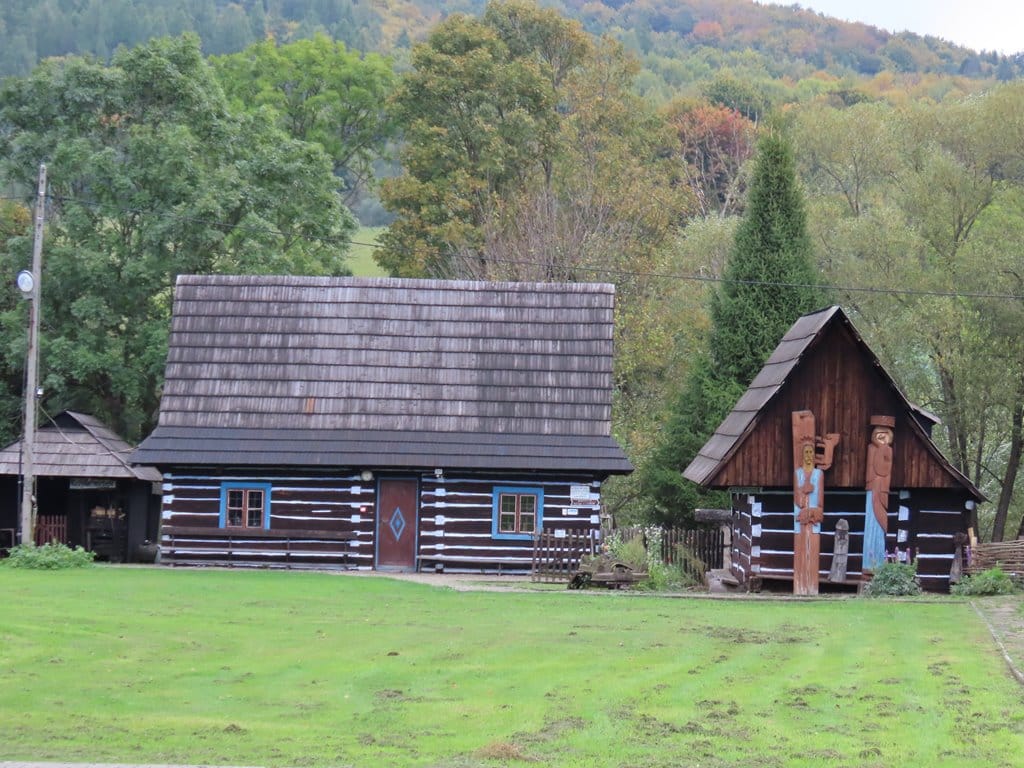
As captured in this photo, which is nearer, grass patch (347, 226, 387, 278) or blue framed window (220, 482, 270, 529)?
blue framed window (220, 482, 270, 529)

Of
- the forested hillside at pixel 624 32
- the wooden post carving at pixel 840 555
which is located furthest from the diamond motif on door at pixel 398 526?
the forested hillside at pixel 624 32

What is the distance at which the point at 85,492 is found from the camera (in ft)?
115

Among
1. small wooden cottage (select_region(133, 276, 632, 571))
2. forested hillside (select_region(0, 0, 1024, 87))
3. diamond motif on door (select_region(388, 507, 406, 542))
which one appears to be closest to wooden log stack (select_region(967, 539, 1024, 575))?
small wooden cottage (select_region(133, 276, 632, 571))

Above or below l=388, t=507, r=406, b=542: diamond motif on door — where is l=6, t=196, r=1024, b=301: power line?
above

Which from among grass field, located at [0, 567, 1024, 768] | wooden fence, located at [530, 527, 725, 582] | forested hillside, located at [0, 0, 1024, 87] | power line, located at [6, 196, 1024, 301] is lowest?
grass field, located at [0, 567, 1024, 768]

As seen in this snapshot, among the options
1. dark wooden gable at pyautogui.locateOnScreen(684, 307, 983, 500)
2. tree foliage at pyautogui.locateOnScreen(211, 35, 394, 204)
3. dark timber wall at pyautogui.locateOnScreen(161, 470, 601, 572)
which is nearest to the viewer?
dark wooden gable at pyautogui.locateOnScreen(684, 307, 983, 500)

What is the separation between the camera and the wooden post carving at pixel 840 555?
2681 centimetres

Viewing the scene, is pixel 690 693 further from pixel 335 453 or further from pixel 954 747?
pixel 335 453

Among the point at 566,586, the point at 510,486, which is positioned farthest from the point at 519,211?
the point at 566,586

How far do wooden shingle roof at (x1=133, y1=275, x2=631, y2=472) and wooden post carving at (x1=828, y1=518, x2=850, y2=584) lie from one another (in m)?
5.57

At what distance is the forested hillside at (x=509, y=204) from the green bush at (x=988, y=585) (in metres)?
10.4

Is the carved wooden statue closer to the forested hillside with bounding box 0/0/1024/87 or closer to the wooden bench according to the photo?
the wooden bench

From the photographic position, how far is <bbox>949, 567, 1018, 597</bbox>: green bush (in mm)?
25938

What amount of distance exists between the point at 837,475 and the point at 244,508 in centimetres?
1319
